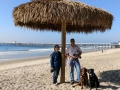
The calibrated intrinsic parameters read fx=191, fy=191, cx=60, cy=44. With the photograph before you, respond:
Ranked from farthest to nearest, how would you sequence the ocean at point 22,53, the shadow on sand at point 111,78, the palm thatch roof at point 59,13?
the ocean at point 22,53 < the shadow on sand at point 111,78 < the palm thatch roof at point 59,13

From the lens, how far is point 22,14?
514cm

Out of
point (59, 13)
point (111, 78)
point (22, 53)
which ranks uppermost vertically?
point (59, 13)

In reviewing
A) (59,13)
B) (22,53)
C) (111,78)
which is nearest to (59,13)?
(59,13)

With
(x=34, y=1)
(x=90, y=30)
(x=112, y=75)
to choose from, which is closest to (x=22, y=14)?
(x=34, y=1)

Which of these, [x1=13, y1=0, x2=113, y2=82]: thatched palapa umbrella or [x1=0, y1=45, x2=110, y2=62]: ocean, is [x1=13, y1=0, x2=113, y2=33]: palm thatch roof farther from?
[x1=0, y1=45, x2=110, y2=62]: ocean

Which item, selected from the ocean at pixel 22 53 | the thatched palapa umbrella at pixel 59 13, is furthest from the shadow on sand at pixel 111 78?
the ocean at pixel 22 53

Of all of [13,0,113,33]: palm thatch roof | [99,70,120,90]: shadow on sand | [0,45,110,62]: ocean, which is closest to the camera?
[13,0,113,33]: palm thatch roof

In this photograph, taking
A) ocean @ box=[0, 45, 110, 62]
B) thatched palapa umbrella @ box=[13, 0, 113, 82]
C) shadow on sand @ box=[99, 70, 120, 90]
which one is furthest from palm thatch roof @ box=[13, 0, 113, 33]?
ocean @ box=[0, 45, 110, 62]

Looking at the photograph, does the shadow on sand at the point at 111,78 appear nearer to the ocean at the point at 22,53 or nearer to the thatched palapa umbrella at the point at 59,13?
the thatched palapa umbrella at the point at 59,13

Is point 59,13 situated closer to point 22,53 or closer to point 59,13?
point 59,13

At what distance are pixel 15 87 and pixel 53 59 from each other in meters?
1.35

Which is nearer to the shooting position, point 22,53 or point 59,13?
point 59,13

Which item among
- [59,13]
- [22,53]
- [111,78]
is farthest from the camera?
[22,53]

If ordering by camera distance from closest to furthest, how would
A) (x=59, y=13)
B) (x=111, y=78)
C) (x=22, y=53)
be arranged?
(x=59, y=13) < (x=111, y=78) < (x=22, y=53)
